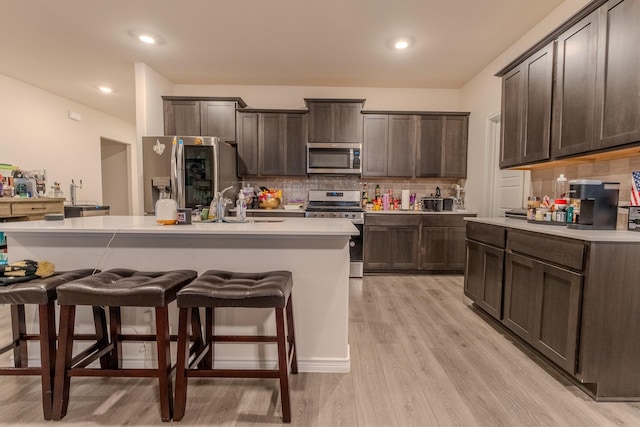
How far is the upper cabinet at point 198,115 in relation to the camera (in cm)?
404

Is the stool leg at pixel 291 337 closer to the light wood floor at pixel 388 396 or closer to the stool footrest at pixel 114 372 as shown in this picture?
the light wood floor at pixel 388 396

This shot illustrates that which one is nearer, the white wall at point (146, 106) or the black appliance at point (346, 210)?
the white wall at point (146, 106)

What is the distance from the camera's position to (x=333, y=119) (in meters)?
4.15

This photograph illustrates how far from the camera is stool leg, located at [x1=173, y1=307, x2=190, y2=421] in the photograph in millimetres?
1367

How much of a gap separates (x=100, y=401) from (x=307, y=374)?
109 cm

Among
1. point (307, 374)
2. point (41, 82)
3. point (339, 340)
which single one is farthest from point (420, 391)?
point (41, 82)

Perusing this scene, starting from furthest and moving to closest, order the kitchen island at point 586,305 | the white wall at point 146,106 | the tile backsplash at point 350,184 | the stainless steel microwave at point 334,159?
the tile backsplash at point 350,184
the stainless steel microwave at point 334,159
the white wall at point 146,106
the kitchen island at point 586,305

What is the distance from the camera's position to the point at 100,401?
5.08ft

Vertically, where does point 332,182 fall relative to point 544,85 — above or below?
below

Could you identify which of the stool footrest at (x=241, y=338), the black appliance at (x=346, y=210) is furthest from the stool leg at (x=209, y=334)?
the black appliance at (x=346, y=210)

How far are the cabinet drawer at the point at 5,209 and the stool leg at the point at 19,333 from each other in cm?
249

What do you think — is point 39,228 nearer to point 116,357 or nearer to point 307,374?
point 116,357

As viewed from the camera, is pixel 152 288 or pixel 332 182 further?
pixel 332 182

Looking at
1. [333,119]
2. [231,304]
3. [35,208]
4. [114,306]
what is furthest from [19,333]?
[333,119]
